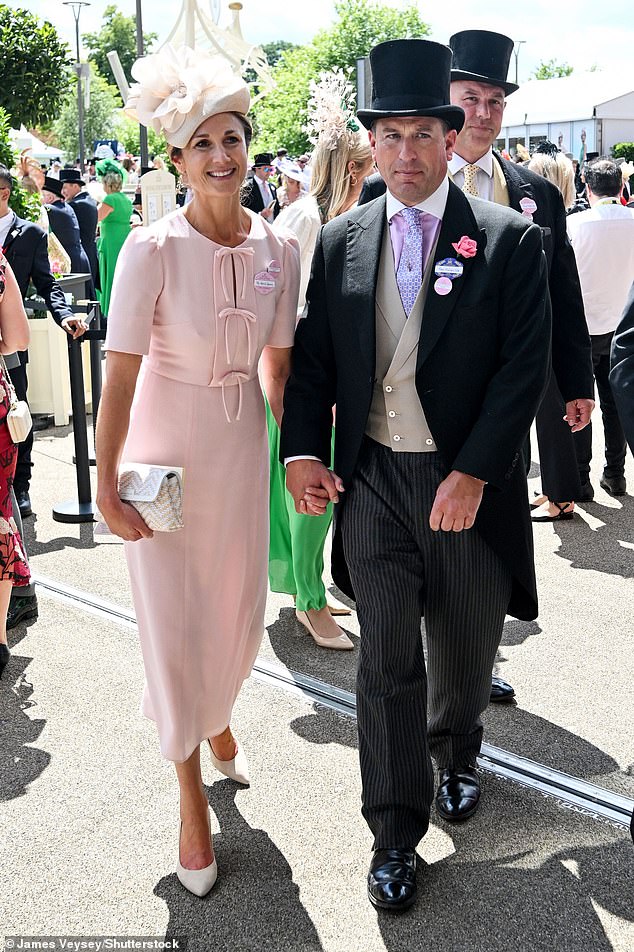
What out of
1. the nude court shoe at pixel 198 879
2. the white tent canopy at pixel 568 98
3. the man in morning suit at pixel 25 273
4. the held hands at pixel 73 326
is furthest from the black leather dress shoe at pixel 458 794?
the white tent canopy at pixel 568 98

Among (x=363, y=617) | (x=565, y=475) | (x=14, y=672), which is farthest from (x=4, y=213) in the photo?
Answer: (x=363, y=617)

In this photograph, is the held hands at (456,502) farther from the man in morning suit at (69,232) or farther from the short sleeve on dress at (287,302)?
the man in morning suit at (69,232)

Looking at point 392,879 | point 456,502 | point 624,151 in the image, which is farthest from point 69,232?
point 624,151

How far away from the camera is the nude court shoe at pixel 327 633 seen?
15.7 feet

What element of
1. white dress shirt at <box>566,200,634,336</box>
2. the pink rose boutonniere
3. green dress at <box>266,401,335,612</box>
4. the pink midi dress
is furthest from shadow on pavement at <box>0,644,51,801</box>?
white dress shirt at <box>566,200,634,336</box>

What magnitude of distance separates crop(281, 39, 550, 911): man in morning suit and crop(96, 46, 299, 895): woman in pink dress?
0.16m

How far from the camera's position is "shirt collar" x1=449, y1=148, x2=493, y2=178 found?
4.08 m

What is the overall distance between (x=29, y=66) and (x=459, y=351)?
27471mm

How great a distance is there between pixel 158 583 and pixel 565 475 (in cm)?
393

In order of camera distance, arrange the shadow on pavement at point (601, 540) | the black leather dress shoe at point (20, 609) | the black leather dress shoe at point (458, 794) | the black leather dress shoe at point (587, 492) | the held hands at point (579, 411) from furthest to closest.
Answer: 1. the black leather dress shoe at point (587, 492)
2. the shadow on pavement at point (601, 540)
3. the black leather dress shoe at point (20, 609)
4. the held hands at point (579, 411)
5. the black leather dress shoe at point (458, 794)

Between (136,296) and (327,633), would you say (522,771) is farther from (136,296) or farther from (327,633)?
(136,296)

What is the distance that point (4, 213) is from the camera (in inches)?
253

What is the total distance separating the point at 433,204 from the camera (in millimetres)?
3037
